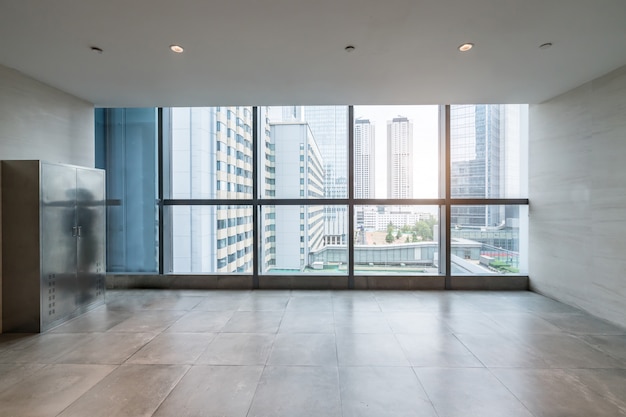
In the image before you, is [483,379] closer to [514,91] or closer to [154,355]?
[154,355]

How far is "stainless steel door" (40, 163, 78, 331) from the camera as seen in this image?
11.8ft

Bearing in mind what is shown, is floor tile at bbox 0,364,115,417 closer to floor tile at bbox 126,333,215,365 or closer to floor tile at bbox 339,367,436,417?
floor tile at bbox 126,333,215,365

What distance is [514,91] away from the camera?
4391 mm

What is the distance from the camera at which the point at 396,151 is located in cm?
560

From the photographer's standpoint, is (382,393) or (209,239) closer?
(382,393)

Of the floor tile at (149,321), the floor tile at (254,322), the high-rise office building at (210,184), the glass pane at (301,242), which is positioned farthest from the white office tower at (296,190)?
the floor tile at (149,321)

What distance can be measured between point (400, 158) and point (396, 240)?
1527 millimetres

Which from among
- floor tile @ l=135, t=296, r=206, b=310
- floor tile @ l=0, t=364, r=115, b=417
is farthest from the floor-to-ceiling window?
floor tile @ l=0, t=364, r=115, b=417

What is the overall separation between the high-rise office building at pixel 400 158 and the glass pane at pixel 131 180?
434 cm

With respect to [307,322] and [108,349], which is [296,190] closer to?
[307,322]

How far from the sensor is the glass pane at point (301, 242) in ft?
18.3

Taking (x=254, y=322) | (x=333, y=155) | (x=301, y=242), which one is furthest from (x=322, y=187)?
(x=254, y=322)

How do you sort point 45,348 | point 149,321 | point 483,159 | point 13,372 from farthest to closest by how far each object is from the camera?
point 483,159
point 149,321
point 45,348
point 13,372

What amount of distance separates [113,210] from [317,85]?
4.38 meters
